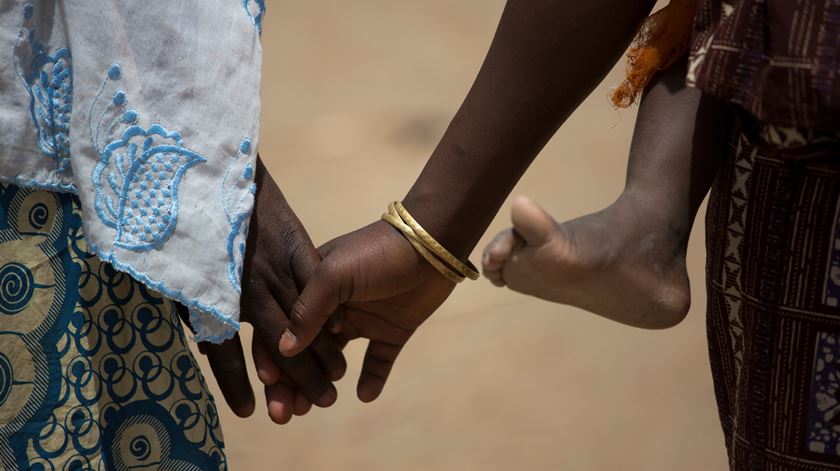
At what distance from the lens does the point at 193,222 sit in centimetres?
112

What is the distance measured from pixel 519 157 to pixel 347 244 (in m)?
0.28

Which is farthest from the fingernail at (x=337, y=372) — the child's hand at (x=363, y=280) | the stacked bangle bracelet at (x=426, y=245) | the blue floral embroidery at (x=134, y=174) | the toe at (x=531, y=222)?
the toe at (x=531, y=222)

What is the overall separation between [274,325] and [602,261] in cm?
54

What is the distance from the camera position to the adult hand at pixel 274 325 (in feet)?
4.39

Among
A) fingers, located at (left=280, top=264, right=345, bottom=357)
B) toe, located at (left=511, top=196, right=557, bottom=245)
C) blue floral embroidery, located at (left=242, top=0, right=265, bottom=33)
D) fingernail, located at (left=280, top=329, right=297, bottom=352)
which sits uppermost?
blue floral embroidery, located at (left=242, top=0, right=265, bottom=33)

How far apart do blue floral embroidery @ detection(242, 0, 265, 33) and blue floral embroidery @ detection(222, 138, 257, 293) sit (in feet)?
0.47

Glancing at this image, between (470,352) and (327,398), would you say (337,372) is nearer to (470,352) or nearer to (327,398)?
(327,398)

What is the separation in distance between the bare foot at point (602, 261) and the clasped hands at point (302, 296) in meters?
0.37

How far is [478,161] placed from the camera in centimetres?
129

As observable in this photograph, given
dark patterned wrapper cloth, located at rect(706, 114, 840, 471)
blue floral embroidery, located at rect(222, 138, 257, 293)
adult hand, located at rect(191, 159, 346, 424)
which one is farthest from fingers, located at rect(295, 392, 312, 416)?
dark patterned wrapper cloth, located at rect(706, 114, 840, 471)

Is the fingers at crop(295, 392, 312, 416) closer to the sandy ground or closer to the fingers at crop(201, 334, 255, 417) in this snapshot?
the fingers at crop(201, 334, 255, 417)

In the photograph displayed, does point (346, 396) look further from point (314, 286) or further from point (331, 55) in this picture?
point (331, 55)

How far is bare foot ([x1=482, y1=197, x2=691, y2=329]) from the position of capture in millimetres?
989

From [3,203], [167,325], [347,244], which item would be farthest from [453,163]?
[3,203]
